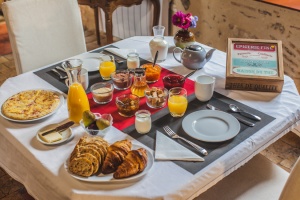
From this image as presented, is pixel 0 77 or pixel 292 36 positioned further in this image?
pixel 0 77

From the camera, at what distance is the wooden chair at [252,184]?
1.33 m

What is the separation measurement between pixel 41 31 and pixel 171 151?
3.61ft

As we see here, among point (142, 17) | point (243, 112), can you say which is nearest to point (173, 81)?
point (243, 112)

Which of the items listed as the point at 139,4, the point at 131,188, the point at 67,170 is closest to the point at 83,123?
the point at 67,170

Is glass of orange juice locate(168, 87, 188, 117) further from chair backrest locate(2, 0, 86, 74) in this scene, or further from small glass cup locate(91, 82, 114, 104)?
chair backrest locate(2, 0, 86, 74)

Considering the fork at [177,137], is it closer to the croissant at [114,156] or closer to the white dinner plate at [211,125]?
the white dinner plate at [211,125]

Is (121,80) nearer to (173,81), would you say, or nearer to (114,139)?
(173,81)

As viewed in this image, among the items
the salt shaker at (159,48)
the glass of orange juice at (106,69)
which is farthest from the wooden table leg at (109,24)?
the glass of orange juice at (106,69)

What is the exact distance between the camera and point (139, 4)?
317 centimetres

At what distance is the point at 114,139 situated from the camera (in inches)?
48.9

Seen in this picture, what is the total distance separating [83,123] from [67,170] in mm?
203

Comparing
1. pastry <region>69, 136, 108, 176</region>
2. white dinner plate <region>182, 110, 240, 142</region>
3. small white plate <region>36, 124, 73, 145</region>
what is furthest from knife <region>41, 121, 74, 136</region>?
white dinner plate <region>182, 110, 240, 142</region>

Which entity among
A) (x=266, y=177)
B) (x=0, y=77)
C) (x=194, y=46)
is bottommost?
(x=0, y=77)

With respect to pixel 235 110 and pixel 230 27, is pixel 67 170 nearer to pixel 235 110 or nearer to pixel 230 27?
pixel 235 110
